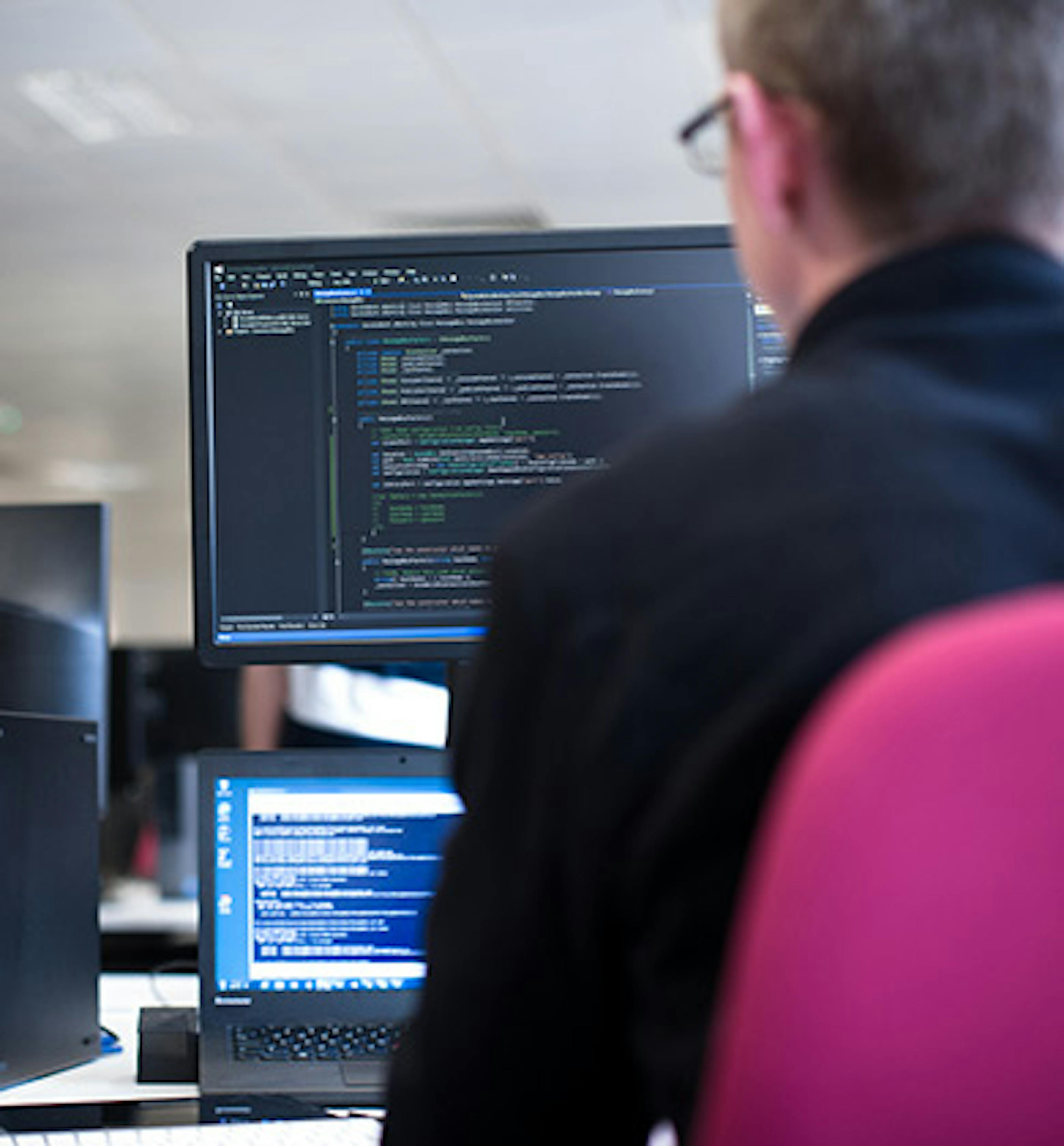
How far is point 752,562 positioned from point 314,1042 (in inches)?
37.7

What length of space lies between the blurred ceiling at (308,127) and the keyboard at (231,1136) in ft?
6.97

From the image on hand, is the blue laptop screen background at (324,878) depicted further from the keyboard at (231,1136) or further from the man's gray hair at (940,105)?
the man's gray hair at (940,105)

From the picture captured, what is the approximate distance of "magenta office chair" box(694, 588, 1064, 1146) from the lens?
1.88ft

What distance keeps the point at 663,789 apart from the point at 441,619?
0.84m

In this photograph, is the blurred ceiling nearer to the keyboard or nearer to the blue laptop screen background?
the blue laptop screen background

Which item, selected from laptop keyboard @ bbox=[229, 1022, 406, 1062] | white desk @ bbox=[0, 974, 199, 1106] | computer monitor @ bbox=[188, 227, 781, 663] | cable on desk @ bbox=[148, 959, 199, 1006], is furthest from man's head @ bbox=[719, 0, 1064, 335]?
cable on desk @ bbox=[148, 959, 199, 1006]

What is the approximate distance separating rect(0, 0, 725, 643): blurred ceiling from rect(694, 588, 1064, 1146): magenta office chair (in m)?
2.58

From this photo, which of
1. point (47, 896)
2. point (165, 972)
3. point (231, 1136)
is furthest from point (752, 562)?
point (165, 972)

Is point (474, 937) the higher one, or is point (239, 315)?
point (239, 315)

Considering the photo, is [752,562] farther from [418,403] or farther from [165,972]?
[165,972]

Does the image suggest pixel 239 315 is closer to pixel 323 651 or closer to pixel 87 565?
pixel 323 651

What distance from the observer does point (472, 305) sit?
1.48 meters

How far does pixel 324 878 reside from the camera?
4.90 ft

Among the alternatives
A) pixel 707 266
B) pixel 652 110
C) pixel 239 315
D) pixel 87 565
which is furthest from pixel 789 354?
pixel 652 110
